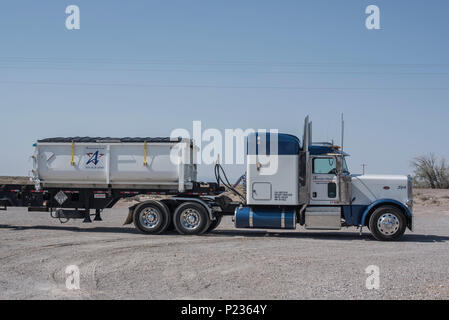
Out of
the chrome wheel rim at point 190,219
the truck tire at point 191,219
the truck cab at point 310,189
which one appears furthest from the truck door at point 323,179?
the chrome wheel rim at point 190,219

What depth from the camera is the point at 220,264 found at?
11.0 metres

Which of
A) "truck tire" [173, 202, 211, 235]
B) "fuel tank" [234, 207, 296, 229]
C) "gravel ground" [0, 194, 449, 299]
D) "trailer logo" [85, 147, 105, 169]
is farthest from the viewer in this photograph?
"trailer logo" [85, 147, 105, 169]

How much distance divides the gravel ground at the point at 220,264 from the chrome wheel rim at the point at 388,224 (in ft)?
1.81

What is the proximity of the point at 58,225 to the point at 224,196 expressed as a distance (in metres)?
6.99

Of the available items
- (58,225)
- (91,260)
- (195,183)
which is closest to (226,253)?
(91,260)

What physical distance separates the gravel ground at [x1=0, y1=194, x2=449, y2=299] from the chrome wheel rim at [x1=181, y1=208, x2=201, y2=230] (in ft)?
1.89

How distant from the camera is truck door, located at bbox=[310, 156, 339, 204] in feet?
53.3

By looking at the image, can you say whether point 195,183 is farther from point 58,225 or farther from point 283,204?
point 58,225

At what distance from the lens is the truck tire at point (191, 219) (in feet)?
55.0

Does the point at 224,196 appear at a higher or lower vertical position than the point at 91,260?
higher

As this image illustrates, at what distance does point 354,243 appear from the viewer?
15.2 m

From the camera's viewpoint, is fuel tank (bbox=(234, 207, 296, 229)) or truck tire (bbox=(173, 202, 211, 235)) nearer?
fuel tank (bbox=(234, 207, 296, 229))
